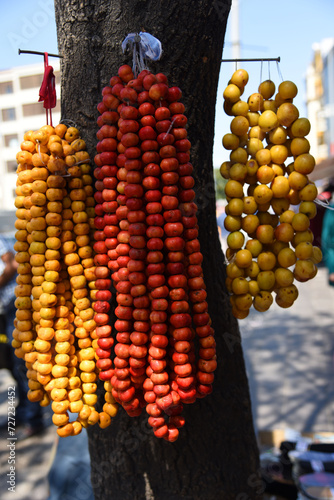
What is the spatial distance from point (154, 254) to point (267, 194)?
0.50 meters

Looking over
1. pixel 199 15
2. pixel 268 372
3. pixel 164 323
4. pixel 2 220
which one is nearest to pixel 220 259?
pixel 164 323

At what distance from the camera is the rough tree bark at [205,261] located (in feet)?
4.20

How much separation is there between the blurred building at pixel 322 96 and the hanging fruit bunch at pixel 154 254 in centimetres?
1888

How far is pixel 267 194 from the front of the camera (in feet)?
4.46

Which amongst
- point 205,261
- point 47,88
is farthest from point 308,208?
point 47,88

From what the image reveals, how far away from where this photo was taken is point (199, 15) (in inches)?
50.6

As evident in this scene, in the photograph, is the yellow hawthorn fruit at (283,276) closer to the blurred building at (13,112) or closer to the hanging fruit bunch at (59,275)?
the hanging fruit bunch at (59,275)

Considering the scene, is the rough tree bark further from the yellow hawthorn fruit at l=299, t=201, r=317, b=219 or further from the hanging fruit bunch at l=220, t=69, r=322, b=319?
the yellow hawthorn fruit at l=299, t=201, r=317, b=219

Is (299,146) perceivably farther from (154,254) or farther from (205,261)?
(154,254)

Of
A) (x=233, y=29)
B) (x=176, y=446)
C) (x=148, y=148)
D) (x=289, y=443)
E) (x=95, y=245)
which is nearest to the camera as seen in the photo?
(x=148, y=148)

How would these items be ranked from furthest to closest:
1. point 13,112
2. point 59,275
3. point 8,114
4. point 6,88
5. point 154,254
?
point 8,114
point 13,112
point 6,88
point 59,275
point 154,254

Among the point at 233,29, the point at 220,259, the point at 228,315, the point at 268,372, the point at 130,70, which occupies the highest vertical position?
the point at 233,29

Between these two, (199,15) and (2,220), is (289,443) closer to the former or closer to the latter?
(199,15)

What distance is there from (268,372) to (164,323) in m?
3.99
